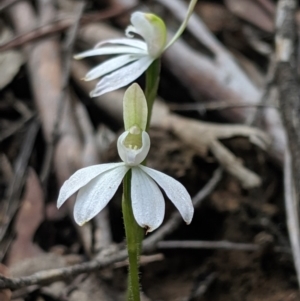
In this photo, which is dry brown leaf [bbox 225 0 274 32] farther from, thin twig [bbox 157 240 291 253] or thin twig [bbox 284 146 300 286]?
thin twig [bbox 157 240 291 253]

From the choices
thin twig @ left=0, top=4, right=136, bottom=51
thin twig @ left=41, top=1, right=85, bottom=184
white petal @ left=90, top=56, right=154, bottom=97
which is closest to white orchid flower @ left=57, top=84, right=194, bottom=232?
white petal @ left=90, top=56, right=154, bottom=97

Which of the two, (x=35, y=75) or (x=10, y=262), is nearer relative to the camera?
(x=10, y=262)

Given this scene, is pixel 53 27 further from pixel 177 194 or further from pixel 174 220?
pixel 177 194

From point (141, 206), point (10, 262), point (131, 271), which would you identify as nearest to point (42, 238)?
point (10, 262)

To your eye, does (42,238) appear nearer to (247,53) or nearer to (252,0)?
(247,53)

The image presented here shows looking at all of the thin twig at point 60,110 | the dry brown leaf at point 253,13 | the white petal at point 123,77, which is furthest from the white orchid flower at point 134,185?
the dry brown leaf at point 253,13
